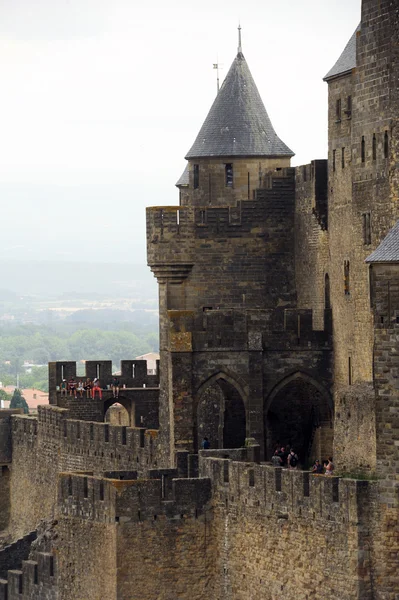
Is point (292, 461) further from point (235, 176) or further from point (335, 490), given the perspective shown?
point (235, 176)

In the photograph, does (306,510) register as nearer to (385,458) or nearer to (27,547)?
(385,458)

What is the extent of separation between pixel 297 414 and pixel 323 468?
20.3 ft

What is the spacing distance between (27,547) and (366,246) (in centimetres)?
1636

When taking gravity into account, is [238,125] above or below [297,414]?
above

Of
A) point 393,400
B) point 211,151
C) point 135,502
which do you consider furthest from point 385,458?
point 211,151

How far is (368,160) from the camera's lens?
193 ft

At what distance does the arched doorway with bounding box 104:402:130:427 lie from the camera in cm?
7643

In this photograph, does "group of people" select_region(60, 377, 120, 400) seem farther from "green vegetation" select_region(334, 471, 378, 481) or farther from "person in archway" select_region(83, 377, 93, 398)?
"green vegetation" select_region(334, 471, 378, 481)

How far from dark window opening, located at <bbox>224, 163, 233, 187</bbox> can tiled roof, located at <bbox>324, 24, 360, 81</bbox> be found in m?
6.51

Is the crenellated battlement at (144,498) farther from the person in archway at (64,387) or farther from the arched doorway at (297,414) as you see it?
the person in archway at (64,387)

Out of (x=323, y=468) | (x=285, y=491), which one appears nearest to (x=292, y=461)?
(x=323, y=468)

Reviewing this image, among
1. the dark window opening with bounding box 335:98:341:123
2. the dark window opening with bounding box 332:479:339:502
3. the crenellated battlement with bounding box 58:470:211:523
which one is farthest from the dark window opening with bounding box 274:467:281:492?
the dark window opening with bounding box 335:98:341:123

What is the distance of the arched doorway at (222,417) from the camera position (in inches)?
2569

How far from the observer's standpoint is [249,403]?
2518 inches
